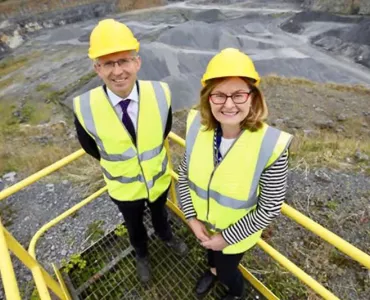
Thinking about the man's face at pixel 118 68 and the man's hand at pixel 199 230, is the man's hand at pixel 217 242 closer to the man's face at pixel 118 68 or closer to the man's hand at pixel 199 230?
the man's hand at pixel 199 230

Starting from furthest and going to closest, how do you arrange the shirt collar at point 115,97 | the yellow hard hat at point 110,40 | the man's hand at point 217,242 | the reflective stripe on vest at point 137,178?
1. the reflective stripe on vest at point 137,178
2. the shirt collar at point 115,97
3. the man's hand at point 217,242
4. the yellow hard hat at point 110,40

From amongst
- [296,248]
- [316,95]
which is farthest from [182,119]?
[296,248]

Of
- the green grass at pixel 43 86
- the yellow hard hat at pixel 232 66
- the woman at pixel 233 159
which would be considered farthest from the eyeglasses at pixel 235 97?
the green grass at pixel 43 86

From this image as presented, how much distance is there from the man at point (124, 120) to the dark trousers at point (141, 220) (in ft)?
0.05

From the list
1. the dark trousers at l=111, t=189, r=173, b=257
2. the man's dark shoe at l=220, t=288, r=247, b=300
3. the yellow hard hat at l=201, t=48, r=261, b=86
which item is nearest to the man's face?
the yellow hard hat at l=201, t=48, r=261, b=86

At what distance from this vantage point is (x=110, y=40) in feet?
5.84

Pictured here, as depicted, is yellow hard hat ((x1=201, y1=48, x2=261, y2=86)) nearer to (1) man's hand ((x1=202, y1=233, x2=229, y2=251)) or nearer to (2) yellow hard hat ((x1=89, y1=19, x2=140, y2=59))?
(2) yellow hard hat ((x1=89, y1=19, x2=140, y2=59))

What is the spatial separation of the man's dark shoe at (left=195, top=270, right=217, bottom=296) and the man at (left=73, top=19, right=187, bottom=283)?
858mm

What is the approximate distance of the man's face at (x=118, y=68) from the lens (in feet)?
6.03

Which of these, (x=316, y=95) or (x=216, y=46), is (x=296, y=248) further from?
(x=216, y=46)

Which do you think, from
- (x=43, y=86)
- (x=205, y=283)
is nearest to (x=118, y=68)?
(x=205, y=283)

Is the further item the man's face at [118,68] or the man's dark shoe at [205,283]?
the man's dark shoe at [205,283]

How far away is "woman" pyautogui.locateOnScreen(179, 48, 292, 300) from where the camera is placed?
156cm

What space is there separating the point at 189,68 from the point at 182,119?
6.02 meters
